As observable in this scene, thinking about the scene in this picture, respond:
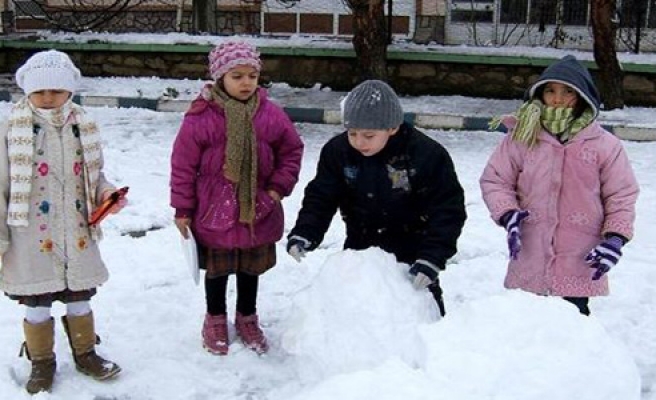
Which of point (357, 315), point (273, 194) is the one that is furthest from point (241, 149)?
point (357, 315)

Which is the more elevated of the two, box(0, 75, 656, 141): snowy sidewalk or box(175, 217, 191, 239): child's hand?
box(175, 217, 191, 239): child's hand

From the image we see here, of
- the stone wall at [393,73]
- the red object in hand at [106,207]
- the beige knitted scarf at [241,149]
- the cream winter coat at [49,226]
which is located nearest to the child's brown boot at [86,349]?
the cream winter coat at [49,226]

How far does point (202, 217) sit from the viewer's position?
3.77 metres

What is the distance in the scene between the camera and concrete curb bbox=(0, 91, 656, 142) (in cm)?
888

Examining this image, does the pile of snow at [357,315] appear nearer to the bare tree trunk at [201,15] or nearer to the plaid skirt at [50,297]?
the plaid skirt at [50,297]

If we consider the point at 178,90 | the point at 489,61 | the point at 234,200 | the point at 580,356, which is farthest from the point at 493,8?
the point at 580,356

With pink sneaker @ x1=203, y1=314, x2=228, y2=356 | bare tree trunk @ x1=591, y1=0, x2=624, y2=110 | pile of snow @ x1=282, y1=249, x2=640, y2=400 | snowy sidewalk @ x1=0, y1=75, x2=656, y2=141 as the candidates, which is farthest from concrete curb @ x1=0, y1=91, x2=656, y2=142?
pile of snow @ x1=282, y1=249, x2=640, y2=400

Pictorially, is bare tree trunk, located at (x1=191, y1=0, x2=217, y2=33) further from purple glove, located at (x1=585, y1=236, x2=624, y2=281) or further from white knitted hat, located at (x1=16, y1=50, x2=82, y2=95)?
purple glove, located at (x1=585, y1=236, x2=624, y2=281)

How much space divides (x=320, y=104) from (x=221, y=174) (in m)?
6.85

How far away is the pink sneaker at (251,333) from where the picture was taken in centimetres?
399

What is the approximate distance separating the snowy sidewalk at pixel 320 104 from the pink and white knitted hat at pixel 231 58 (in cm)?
574

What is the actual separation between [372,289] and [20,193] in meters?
1.41

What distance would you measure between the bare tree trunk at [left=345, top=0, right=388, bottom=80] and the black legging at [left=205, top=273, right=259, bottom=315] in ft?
21.5

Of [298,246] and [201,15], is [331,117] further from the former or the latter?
[201,15]
